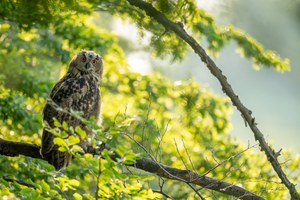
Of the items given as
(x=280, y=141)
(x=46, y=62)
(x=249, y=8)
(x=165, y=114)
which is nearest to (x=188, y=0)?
(x=46, y=62)

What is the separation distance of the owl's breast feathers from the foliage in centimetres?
16

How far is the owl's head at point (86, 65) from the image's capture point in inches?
281

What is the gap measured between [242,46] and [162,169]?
3862mm

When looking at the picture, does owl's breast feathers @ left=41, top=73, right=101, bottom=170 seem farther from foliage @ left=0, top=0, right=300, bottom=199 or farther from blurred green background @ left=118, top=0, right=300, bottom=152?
blurred green background @ left=118, top=0, right=300, bottom=152

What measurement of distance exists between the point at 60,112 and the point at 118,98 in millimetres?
5383

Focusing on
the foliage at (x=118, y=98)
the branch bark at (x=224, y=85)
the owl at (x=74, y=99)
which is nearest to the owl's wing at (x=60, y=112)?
the owl at (x=74, y=99)

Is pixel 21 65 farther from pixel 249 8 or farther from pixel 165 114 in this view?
pixel 249 8

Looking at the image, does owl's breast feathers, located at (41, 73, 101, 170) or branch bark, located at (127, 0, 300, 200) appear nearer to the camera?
branch bark, located at (127, 0, 300, 200)

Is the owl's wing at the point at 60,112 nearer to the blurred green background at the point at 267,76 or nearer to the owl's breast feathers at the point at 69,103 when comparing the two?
the owl's breast feathers at the point at 69,103

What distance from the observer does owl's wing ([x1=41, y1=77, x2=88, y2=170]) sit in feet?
20.2

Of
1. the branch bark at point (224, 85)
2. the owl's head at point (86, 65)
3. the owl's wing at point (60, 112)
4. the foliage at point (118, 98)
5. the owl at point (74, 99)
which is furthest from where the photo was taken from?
the owl's head at point (86, 65)

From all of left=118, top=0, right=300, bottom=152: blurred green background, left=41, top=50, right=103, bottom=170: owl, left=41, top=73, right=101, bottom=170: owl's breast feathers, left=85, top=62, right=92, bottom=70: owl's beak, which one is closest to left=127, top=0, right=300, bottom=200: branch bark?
left=41, top=50, right=103, bottom=170: owl

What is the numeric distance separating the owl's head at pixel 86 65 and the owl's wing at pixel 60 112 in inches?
9.5

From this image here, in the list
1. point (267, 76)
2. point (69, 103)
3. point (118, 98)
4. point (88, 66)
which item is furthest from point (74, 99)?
point (267, 76)
